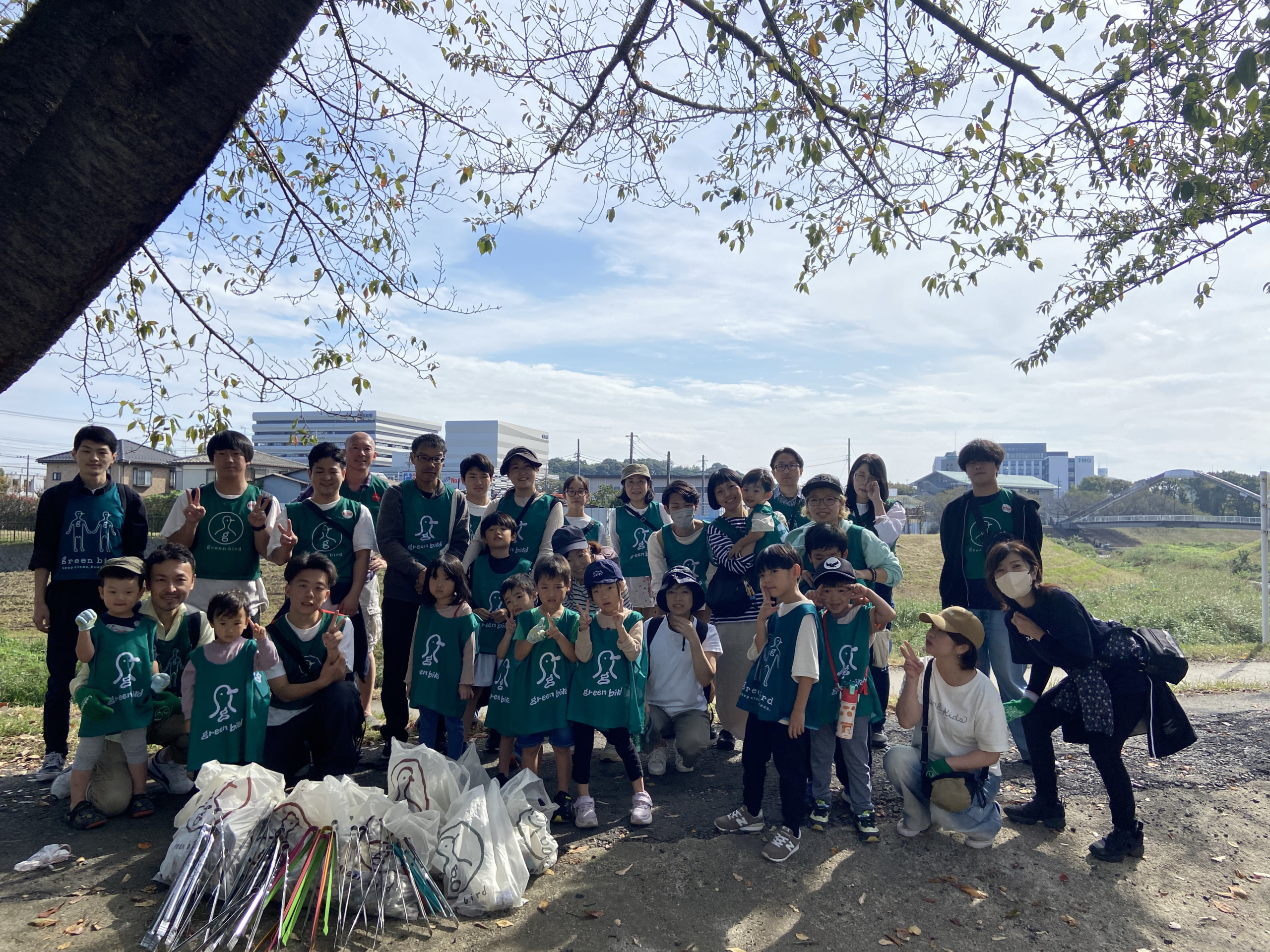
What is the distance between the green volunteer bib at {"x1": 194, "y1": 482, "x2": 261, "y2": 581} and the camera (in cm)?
Result: 459

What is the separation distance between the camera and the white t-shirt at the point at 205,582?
4.55 meters

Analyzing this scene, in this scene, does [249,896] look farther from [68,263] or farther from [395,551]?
[68,263]

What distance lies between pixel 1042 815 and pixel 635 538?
291 cm

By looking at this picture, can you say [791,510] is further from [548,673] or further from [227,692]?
[227,692]

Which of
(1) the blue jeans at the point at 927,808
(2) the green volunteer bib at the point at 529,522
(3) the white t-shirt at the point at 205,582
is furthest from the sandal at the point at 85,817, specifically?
(1) the blue jeans at the point at 927,808

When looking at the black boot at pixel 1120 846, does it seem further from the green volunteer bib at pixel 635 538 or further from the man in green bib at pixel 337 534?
the man in green bib at pixel 337 534

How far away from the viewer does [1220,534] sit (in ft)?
160

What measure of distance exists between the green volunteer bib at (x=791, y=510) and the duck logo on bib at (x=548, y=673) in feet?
6.49

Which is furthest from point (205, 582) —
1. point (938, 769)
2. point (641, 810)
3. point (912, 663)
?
point (938, 769)

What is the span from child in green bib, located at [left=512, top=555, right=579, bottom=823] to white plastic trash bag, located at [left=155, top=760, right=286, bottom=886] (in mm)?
1219

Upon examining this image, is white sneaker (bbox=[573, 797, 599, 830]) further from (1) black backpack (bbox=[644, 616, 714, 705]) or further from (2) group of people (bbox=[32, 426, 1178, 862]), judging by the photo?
(1) black backpack (bbox=[644, 616, 714, 705])

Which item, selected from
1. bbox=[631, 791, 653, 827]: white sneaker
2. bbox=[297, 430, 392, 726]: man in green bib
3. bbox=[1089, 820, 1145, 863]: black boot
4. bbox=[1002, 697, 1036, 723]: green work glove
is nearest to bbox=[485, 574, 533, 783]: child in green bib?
bbox=[631, 791, 653, 827]: white sneaker

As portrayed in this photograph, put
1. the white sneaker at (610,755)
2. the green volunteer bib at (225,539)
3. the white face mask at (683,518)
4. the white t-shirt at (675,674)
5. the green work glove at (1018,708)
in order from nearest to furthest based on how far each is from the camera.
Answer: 1. the green work glove at (1018,708)
2. the green volunteer bib at (225,539)
3. the white t-shirt at (675,674)
4. the white sneaker at (610,755)
5. the white face mask at (683,518)

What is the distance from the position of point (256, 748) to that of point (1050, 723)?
13.5 ft
